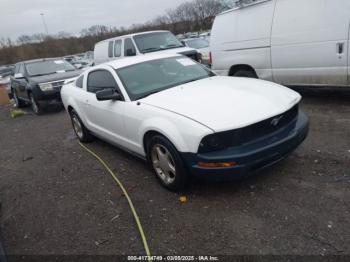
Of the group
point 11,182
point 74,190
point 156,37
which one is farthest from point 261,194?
point 156,37

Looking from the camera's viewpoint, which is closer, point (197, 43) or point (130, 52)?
point (130, 52)

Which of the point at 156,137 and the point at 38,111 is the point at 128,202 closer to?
the point at 156,137

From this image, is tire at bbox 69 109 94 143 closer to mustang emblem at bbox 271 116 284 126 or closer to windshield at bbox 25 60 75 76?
mustang emblem at bbox 271 116 284 126

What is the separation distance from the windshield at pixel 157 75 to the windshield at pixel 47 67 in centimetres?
694

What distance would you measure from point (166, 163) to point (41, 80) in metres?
7.62

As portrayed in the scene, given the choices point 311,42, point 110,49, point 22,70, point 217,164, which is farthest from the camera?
point 110,49

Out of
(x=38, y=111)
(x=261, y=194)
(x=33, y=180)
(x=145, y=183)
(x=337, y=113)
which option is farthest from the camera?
(x=38, y=111)

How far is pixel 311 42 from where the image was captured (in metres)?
5.91

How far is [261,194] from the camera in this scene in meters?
3.62

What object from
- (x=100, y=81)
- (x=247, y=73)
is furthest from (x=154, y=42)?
(x=100, y=81)

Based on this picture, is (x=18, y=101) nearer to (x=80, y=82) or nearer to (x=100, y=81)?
(x=80, y=82)

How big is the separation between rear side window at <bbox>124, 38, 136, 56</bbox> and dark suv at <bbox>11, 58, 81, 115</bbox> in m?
1.77

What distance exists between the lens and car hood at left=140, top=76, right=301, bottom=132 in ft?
10.9

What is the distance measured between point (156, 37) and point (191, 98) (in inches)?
296
